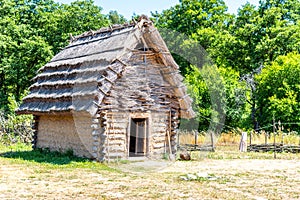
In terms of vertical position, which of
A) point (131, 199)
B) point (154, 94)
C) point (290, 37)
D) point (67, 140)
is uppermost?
point (290, 37)

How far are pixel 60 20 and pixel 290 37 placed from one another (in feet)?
62.4

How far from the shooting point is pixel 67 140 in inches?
779

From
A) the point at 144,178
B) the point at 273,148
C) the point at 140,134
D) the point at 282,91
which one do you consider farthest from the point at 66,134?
the point at 282,91

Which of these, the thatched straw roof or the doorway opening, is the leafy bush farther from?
the doorway opening

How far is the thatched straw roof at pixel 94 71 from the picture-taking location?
17688 millimetres

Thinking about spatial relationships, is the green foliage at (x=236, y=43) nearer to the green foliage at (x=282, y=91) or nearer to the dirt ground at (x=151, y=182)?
the green foliage at (x=282, y=91)

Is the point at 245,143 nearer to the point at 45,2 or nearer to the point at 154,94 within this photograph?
the point at 154,94

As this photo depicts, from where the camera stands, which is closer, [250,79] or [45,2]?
[250,79]

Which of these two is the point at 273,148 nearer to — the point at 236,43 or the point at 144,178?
the point at 144,178

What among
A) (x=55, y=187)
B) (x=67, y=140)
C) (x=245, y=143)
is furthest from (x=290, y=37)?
(x=55, y=187)

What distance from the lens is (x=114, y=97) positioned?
18453mm

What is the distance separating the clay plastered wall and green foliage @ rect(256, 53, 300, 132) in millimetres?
16859

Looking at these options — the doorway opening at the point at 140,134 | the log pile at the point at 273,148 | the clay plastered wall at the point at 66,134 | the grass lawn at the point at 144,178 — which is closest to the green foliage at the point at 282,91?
the log pile at the point at 273,148

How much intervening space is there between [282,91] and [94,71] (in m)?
18.9
